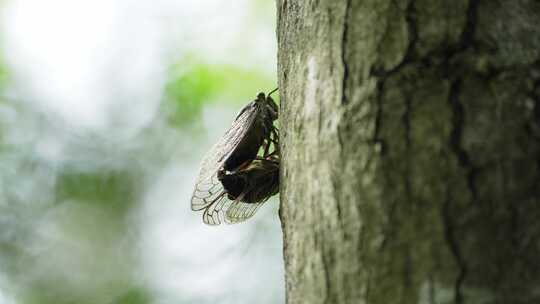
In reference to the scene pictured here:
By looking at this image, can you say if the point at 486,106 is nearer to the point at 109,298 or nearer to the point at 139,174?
the point at 109,298

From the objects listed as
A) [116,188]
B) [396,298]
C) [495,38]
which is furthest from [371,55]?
[116,188]

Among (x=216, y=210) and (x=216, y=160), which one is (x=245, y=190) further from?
(x=216, y=210)

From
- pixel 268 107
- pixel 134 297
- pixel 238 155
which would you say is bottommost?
pixel 134 297

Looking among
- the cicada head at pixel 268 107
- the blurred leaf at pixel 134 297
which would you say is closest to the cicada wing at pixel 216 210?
the cicada head at pixel 268 107

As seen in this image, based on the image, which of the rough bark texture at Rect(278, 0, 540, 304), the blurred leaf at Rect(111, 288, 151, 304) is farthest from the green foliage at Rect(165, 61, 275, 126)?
the rough bark texture at Rect(278, 0, 540, 304)

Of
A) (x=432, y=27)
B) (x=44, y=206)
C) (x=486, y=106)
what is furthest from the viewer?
(x=44, y=206)

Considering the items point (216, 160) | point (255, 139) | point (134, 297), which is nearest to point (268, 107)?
point (255, 139)
